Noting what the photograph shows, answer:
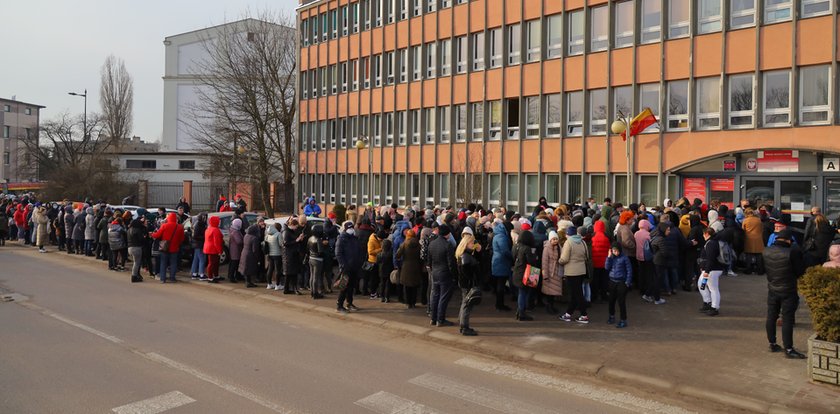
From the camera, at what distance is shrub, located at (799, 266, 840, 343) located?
745cm

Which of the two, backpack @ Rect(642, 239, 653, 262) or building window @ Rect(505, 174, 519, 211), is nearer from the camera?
backpack @ Rect(642, 239, 653, 262)

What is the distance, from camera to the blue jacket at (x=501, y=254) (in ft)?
37.5

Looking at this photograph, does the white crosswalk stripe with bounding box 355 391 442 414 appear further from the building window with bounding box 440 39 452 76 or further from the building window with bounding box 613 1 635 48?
the building window with bounding box 440 39 452 76

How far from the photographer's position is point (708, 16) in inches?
906

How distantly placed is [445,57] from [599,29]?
9206mm

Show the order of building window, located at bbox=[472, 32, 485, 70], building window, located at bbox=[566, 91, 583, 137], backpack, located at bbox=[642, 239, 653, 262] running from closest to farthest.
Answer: backpack, located at bbox=[642, 239, 653, 262]
building window, located at bbox=[566, 91, 583, 137]
building window, located at bbox=[472, 32, 485, 70]

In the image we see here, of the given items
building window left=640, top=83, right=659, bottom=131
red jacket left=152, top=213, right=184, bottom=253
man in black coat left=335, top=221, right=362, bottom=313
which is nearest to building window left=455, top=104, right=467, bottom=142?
building window left=640, top=83, right=659, bottom=131

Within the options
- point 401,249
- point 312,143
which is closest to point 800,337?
point 401,249

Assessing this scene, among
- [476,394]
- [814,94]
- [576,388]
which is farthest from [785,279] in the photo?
[814,94]

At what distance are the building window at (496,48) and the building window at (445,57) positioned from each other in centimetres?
272

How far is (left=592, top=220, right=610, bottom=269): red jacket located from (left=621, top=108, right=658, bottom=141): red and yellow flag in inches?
509

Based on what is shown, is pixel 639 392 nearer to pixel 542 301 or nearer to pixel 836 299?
pixel 836 299

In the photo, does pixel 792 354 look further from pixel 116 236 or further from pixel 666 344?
pixel 116 236

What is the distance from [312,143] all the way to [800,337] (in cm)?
3611
